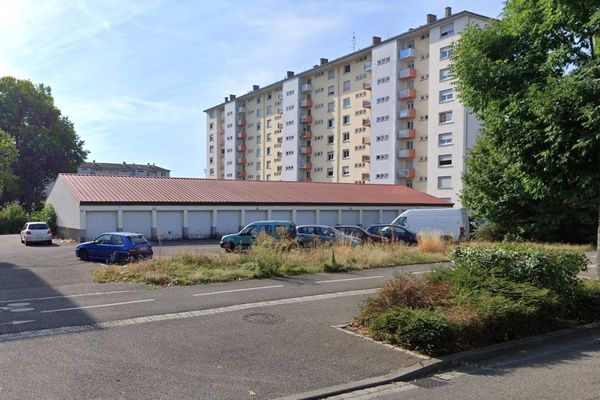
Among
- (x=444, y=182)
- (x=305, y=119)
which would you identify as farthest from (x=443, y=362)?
(x=305, y=119)

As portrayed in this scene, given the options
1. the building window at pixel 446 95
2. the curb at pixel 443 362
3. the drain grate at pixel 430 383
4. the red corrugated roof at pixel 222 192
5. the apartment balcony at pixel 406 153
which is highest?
the building window at pixel 446 95

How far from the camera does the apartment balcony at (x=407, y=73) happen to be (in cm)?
6112

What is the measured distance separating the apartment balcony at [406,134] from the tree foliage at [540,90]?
164 ft

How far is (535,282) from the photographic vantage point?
883cm

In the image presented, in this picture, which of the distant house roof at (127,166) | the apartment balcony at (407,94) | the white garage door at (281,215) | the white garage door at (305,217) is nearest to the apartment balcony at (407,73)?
the apartment balcony at (407,94)

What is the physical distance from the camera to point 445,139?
56.5 meters

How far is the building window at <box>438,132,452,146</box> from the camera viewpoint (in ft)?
184

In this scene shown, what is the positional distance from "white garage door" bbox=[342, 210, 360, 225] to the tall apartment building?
28.5 feet

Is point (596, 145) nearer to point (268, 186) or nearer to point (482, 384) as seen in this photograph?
point (482, 384)

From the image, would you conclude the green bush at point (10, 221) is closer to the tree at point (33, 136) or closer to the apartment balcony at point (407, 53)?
the tree at point (33, 136)

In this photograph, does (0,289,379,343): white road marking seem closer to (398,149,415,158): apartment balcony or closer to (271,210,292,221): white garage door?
(271,210,292,221): white garage door

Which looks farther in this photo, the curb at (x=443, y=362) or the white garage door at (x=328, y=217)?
the white garage door at (x=328, y=217)

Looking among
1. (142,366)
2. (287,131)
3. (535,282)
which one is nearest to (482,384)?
(535,282)

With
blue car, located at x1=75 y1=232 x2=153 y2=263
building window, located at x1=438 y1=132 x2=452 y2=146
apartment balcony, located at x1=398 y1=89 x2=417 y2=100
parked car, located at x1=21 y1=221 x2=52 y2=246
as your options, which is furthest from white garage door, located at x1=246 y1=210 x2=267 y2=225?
apartment balcony, located at x1=398 y1=89 x2=417 y2=100
